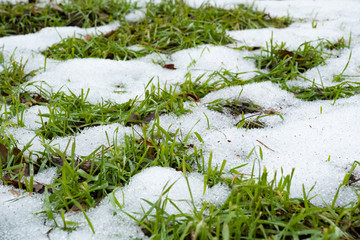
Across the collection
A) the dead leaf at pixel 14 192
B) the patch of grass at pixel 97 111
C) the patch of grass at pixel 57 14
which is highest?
the patch of grass at pixel 57 14

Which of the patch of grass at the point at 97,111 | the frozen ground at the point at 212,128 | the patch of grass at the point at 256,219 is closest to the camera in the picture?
the patch of grass at the point at 256,219

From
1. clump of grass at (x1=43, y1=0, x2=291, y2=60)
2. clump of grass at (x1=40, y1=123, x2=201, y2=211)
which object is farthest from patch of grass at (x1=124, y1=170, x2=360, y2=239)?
clump of grass at (x1=43, y1=0, x2=291, y2=60)

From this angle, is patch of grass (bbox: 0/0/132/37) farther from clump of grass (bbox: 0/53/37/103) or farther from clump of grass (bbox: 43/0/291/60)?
clump of grass (bbox: 0/53/37/103)

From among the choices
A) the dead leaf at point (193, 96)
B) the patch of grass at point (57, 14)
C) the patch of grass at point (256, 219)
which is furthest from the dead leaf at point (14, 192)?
the patch of grass at point (57, 14)

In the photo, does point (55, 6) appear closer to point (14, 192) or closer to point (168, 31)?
point (168, 31)

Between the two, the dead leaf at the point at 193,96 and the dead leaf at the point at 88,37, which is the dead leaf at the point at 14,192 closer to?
the dead leaf at the point at 193,96

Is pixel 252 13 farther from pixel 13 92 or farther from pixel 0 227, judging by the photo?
pixel 0 227
